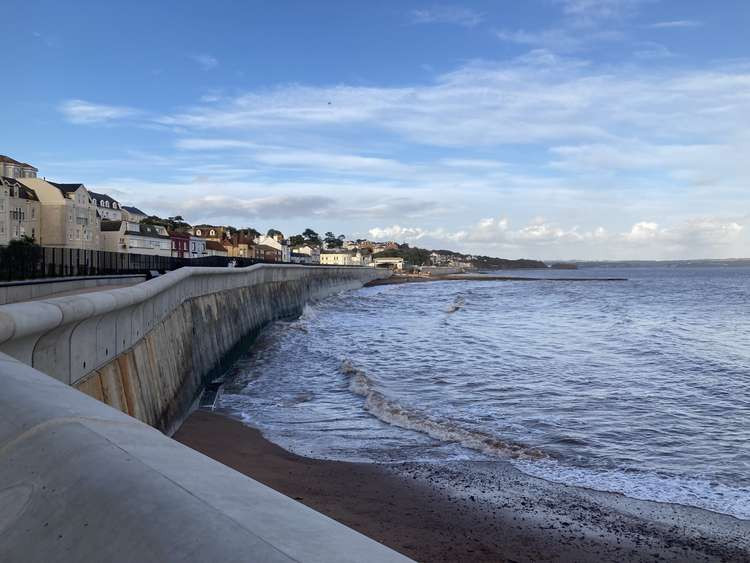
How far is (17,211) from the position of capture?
64562mm

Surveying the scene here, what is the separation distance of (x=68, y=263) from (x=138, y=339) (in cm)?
1695

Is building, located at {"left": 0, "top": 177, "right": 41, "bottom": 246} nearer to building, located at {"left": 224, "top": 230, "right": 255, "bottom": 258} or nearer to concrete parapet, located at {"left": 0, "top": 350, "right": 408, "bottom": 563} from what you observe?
building, located at {"left": 224, "top": 230, "right": 255, "bottom": 258}

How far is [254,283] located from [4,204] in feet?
111

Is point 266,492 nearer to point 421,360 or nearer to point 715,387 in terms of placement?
point 715,387

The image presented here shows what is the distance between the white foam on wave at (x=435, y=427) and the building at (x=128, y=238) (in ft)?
245

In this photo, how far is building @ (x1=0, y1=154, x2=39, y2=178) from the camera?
252 ft

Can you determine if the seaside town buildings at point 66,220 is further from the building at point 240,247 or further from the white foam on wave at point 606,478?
the white foam on wave at point 606,478

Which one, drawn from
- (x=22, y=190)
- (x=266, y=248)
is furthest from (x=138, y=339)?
(x=266, y=248)

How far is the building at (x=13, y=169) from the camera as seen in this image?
76.9 meters

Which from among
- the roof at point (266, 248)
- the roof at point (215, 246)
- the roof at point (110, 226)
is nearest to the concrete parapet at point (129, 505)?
the roof at point (110, 226)

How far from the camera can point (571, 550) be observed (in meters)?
8.34

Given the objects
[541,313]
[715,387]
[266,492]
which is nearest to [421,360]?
[715,387]

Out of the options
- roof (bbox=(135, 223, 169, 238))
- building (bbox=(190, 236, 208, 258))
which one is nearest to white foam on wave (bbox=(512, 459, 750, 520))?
roof (bbox=(135, 223, 169, 238))

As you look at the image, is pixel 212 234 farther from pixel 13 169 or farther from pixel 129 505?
pixel 129 505
